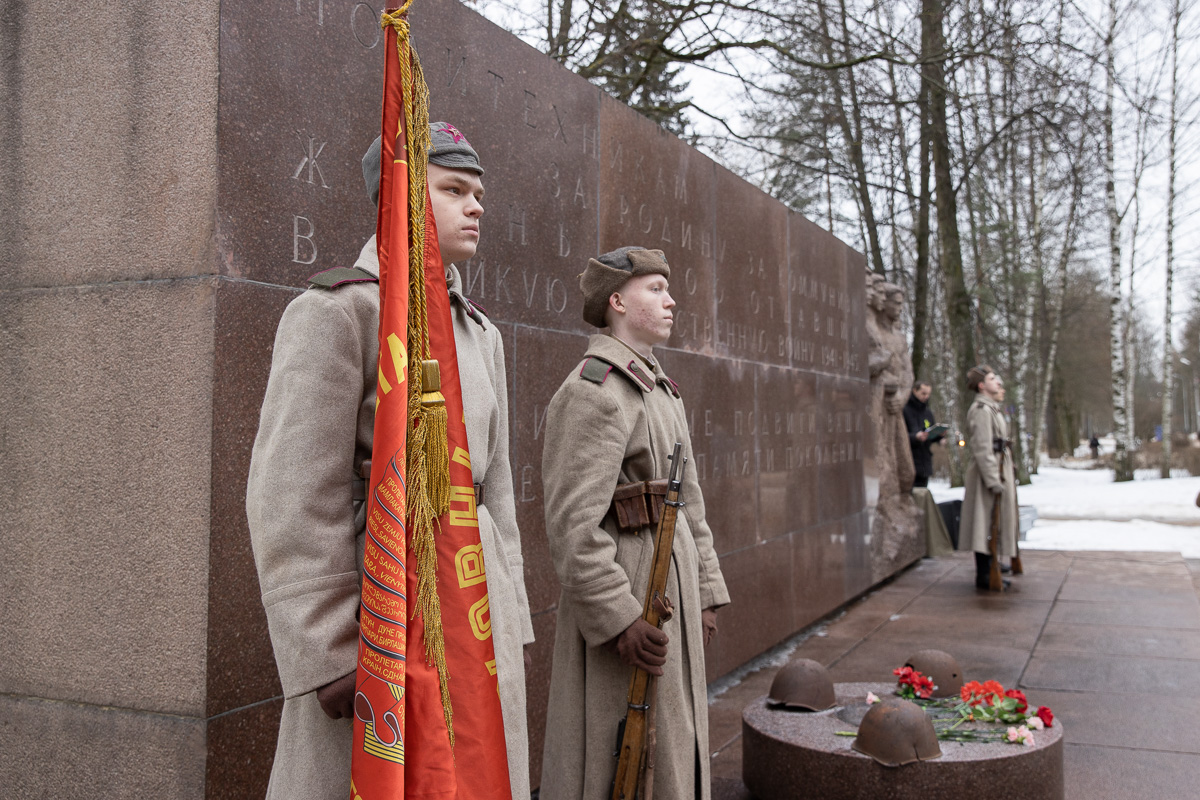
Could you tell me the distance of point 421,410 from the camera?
1984mm

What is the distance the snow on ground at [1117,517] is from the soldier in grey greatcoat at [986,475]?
330 centimetres

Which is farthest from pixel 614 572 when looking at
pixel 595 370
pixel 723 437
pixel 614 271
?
pixel 723 437

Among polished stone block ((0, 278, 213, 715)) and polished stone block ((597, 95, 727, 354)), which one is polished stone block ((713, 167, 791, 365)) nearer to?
Answer: polished stone block ((597, 95, 727, 354))

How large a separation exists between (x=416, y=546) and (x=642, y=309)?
1.53 meters

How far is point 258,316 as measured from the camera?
306cm

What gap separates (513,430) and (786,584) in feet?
12.2

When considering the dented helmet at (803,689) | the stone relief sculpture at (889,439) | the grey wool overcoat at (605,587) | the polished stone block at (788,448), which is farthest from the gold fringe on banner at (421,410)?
the stone relief sculpture at (889,439)

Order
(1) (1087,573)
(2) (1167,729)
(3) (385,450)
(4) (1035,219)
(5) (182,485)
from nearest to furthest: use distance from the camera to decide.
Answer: (3) (385,450) → (5) (182,485) → (2) (1167,729) → (1) (1087,573) → (4) (1035,219)

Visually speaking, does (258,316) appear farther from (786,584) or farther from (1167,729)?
(786,584)

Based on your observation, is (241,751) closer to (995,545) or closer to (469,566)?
(469,566)

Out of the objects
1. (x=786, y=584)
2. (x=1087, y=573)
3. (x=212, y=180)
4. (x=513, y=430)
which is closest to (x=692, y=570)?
(x=513, y=430)

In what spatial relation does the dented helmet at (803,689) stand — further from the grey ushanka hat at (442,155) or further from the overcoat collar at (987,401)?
the overcoat collar at (987,401)

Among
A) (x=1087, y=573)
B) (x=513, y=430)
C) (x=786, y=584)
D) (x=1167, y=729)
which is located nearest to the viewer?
(x=513, y=430)

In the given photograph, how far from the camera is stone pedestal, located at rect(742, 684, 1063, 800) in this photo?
3680 millimetres
